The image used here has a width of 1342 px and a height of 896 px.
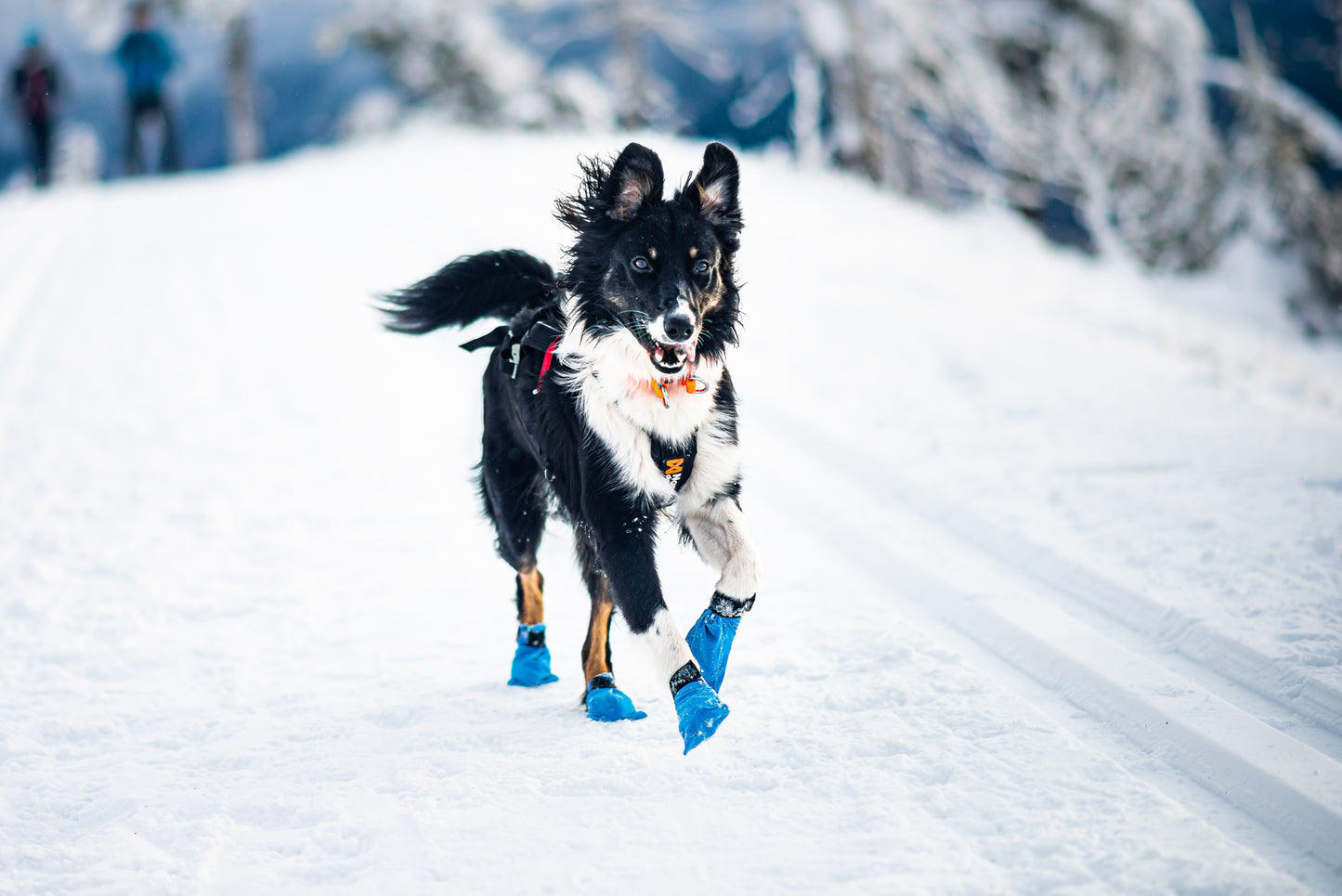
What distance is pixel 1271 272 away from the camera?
68.9ft

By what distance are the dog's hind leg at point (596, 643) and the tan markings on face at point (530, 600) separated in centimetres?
33

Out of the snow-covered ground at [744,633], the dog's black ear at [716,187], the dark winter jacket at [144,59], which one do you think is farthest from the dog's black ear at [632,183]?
the dark winter jacket at [144,59]

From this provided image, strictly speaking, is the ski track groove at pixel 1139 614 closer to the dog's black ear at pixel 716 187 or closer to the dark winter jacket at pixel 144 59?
the dog's black ear at pixel 716 187

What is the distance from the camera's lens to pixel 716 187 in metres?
3.89

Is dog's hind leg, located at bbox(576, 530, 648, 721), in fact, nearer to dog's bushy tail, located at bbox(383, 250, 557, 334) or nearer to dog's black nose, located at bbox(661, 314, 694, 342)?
dog's black nose, located at bbox(661, 314, 694, 342)

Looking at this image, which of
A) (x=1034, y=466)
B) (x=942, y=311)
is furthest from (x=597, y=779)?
(x=942, y=311)

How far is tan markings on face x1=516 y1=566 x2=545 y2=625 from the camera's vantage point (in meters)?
4.16

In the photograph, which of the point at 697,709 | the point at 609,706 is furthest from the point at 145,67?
the point at 697,709

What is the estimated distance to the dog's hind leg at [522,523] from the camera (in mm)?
4145

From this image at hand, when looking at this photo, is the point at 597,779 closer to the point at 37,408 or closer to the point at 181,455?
the point at 181,455

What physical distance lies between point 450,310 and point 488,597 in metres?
1.52

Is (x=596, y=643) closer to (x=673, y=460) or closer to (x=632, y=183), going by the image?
(x=673, y=460)

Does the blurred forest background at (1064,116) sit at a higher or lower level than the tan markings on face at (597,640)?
higher

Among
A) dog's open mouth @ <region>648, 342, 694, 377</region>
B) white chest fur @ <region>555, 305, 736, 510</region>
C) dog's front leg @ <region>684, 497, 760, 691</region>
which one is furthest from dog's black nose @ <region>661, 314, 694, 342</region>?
dog's front leg @ <region>684, 497, 760, 691</region>
